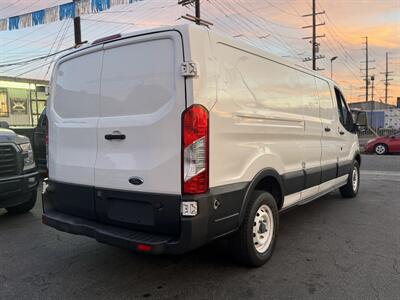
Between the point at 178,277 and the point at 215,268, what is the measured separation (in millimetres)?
431

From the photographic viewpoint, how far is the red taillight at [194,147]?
3.47 metres

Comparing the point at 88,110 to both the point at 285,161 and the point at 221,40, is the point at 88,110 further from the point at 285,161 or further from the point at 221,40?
the point at 285,161

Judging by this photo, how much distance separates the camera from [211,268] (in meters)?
4.36

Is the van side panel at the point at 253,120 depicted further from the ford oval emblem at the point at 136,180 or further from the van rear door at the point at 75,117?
the van rear door at the point at 75,117

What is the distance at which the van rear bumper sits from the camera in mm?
3463

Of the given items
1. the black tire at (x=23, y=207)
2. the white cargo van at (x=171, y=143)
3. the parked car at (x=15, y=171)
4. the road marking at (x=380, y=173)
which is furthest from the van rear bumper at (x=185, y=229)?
the road marking at (x=380, y=173)

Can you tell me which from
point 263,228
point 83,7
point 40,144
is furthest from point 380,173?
point 83,7

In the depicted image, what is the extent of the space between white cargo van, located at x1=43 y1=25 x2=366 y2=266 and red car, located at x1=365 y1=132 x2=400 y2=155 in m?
17.1

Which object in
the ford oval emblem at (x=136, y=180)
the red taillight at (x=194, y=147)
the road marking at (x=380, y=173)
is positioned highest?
the red taillight at (x=194, y=147)

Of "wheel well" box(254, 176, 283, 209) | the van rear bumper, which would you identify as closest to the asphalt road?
the van rear bumper

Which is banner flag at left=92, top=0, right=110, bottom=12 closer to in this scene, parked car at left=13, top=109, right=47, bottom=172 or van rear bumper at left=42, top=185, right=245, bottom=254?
parked car at left=13, top=109, right=47, bottom=172

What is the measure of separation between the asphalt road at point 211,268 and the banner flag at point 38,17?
1071cm

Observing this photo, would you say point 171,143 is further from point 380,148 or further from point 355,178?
point 380,148

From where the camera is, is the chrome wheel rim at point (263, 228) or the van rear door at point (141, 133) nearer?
the van rear door at point (141, 133)
